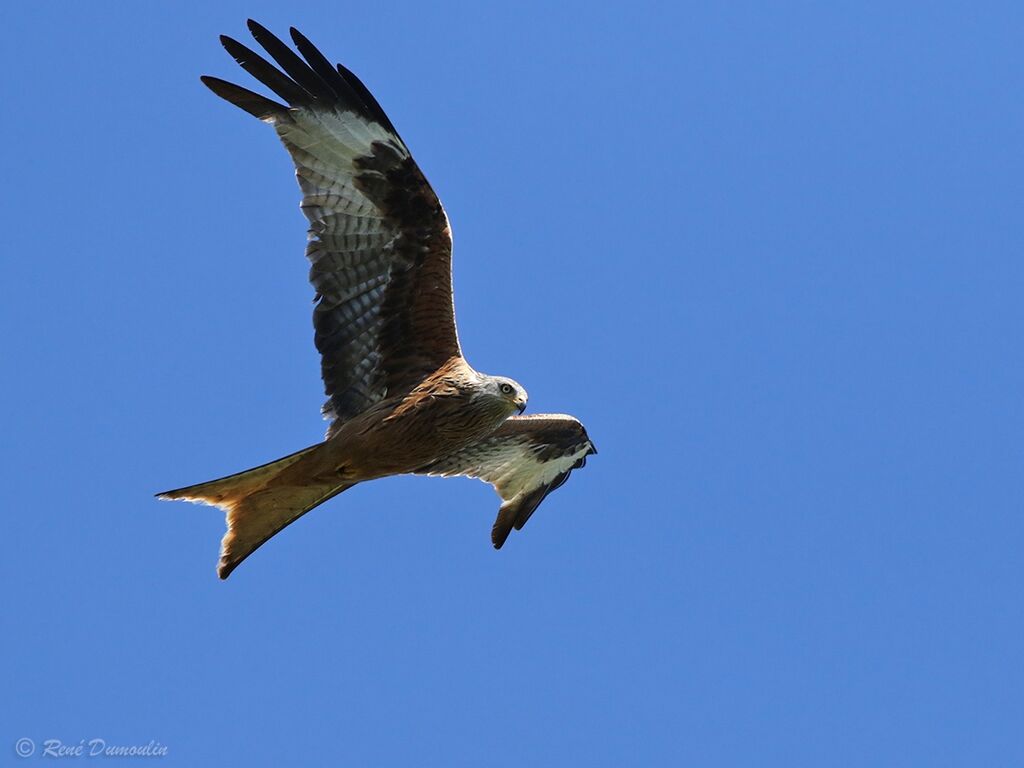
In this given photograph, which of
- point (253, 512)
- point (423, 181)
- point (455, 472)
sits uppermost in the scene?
point (423, 181)

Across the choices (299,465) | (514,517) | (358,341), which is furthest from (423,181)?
(514,517)

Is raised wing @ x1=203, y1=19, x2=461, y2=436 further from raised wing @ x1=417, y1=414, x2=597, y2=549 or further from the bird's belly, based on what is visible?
raised wing @ x1=417, y1=414, x2=597, y2=549

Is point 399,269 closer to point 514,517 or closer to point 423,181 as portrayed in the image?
point 423,181

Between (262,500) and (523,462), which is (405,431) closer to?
(262,500)

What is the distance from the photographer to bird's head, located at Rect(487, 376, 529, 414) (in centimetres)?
1152

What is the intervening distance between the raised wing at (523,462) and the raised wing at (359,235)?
1659 mm

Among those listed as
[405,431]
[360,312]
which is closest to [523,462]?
[405,431]

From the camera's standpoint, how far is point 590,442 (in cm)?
1370

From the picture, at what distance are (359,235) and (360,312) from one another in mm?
554

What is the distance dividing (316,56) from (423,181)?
1147mm

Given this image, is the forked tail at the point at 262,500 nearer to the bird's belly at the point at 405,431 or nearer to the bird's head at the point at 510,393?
the bird's belly at the point at 405,431

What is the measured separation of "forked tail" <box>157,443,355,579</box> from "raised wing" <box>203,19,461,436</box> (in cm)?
51

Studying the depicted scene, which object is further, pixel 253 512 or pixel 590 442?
pixel 590 442

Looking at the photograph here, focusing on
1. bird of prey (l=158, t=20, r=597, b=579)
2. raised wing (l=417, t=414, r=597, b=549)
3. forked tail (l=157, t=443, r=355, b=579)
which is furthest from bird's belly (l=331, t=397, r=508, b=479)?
raised wing (l=417, t=414, r=597, b=549)
